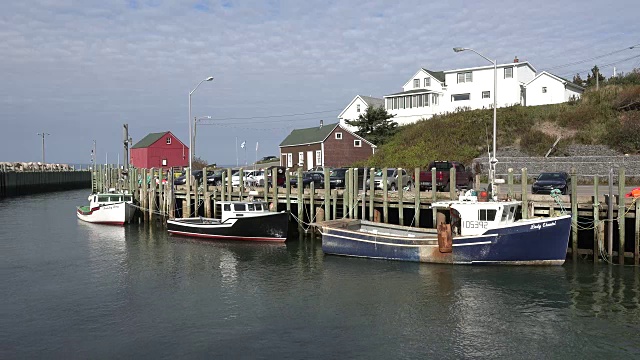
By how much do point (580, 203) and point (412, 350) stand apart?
13.7m

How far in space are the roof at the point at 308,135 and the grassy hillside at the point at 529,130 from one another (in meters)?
6.73

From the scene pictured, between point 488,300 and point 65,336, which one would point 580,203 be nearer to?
point 488,300

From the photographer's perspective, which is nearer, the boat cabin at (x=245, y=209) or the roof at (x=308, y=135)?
the boat cabin at (x=245, y=209)

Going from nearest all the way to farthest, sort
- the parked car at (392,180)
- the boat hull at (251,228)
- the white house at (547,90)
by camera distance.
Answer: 1. the boat hull at (251,228)
2. the parked car at (392,180)
3. the white house at (547,90)

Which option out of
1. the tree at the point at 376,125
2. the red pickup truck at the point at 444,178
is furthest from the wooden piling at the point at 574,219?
the tree at the point at 376,125

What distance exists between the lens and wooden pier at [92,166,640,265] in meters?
23.9

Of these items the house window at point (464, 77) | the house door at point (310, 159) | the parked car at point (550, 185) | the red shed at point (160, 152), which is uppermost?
the house window at point (464, 77)

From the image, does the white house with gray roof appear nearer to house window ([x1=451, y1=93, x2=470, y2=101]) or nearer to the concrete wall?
house window ([x1=451, y1=93, x2=470, y2=101])

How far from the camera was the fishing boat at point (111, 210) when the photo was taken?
41862 mm

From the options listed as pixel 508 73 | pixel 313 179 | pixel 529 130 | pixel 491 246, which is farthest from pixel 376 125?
pixel 491 246

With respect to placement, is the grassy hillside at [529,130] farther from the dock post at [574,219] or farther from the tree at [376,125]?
the dock post at [574,219]

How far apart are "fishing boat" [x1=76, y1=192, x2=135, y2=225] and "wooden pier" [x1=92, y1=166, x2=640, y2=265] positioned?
1.58 meters

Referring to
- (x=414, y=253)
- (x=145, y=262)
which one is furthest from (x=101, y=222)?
(x=414, y=253)

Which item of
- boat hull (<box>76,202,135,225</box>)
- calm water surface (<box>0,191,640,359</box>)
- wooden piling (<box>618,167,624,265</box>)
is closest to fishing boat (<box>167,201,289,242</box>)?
calm water surface (<box>0,191,640,359</box>)
